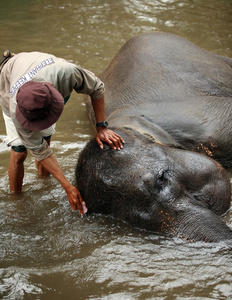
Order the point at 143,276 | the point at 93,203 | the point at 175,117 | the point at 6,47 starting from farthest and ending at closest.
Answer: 1. the point at 6,47
2. the point at 175,117
3. the point at 93,203
4. the point at 143,276

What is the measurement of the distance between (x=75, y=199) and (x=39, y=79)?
3.41 feet

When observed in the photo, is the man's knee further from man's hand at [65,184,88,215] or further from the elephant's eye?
the elephant's eye

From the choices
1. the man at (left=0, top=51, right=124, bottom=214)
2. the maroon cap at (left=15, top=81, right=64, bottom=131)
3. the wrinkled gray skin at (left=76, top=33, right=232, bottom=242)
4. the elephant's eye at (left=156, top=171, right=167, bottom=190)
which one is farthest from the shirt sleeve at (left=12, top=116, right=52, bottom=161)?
the elephant's eye at (left=156, top=171, right=167, bottom=190)

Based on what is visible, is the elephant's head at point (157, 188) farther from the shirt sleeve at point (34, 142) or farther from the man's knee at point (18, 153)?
the man's knee at point (18, 153)

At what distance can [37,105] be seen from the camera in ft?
10.3

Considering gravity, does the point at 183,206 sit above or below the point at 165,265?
above

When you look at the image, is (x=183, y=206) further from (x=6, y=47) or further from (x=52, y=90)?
(x=6, y=47)

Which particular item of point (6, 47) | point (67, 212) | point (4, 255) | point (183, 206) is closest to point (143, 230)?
point (183, 206)

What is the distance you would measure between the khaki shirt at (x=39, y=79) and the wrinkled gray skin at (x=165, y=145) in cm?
42

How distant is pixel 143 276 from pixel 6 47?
6.26m

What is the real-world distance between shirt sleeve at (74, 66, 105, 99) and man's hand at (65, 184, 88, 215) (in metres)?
0.88

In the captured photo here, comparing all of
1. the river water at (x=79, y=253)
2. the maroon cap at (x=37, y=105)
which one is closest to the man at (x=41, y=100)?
the maroon cap at (x=37, y=105)

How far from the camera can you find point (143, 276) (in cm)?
314

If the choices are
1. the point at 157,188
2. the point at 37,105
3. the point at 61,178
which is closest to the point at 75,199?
the point at 61,178
